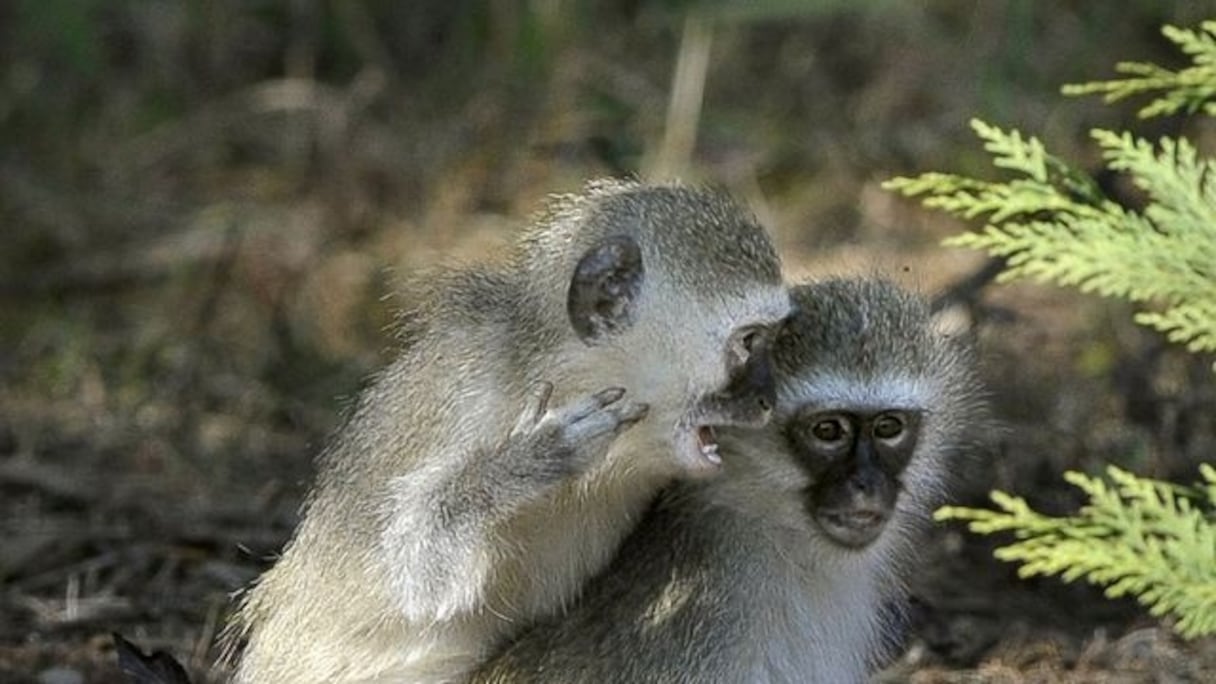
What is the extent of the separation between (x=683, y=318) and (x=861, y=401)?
445 millimetres

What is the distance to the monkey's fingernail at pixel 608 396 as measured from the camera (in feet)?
15.0

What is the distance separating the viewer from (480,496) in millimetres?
4570

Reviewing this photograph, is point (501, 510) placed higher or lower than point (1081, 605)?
higher

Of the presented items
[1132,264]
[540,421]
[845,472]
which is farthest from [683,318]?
[1132,264]

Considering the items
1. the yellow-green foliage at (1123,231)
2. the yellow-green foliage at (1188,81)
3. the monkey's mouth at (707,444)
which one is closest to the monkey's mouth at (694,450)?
the monkey's mouth at (707,444)

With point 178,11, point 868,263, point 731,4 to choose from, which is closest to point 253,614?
point 868,263

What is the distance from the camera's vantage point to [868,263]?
898 centimetres

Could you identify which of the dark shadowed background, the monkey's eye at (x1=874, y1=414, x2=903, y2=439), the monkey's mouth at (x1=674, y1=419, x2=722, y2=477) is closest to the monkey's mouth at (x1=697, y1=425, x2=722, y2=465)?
the monkey's mouth at (x1=674, y1=419, x2=722, y2=477)

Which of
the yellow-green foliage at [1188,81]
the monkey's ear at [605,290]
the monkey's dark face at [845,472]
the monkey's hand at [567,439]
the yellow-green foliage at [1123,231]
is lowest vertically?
the monkey's dark face at [845,472]

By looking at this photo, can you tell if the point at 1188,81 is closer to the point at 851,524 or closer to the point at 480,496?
the point at 851,524

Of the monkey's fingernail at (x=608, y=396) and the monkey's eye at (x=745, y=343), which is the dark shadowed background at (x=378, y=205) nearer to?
the monkey's eye at (x=745, y=343)

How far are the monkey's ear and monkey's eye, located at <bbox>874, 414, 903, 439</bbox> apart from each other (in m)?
0.61

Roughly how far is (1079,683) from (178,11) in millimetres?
6010

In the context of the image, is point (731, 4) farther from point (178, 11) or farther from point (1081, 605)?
point (1081, 605)
